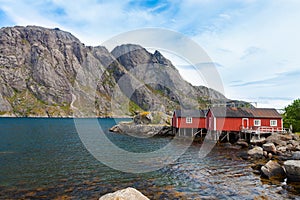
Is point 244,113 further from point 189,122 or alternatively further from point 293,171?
point 293,171

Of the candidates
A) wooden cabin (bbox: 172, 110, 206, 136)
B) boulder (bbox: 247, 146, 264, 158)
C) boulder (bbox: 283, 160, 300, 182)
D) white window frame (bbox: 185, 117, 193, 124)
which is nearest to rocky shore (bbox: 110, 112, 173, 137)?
wooden cabin (bbox: 172, 110, 206, 136)

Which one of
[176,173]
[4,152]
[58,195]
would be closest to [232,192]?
[176,173]

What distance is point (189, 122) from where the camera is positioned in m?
63.6

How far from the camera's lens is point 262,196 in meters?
19.0

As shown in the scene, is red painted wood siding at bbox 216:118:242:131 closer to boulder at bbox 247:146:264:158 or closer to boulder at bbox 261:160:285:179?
boulder at bbox 247:146:264:158

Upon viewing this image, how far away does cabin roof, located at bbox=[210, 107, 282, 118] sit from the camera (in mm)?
54000

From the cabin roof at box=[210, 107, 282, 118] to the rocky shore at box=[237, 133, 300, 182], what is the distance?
7522 mm

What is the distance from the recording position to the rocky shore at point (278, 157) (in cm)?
2263

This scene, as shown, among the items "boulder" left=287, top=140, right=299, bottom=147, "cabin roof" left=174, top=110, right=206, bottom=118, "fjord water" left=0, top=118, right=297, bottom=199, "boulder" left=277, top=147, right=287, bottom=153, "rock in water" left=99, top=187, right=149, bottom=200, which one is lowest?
"fjord water" left=0, top=118, right=297, bottom=199

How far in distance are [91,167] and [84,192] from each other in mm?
9327

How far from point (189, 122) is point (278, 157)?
30.3 meters

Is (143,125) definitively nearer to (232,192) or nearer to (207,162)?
(207,162)

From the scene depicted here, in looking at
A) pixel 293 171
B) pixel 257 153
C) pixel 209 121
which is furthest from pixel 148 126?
pixel 293 171

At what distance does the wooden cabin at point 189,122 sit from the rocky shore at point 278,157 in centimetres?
1516
